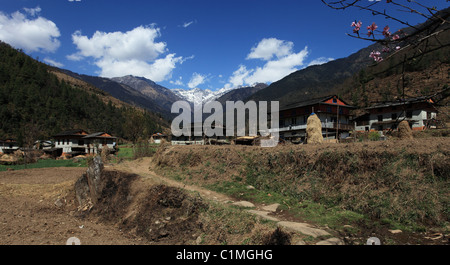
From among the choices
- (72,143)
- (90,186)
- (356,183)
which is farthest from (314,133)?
(72,143)

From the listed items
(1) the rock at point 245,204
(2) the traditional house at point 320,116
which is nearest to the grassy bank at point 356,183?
(1) the rock at point 245,204

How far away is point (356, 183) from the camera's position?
9906mm

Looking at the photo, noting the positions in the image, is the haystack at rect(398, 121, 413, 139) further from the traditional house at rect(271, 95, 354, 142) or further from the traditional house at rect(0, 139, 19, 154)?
the traditional house at rect(0, 139, 19, 154)

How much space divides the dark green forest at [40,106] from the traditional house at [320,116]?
51792 mm

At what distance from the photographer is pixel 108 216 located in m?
12.2

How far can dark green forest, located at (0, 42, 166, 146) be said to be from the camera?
3236 inches

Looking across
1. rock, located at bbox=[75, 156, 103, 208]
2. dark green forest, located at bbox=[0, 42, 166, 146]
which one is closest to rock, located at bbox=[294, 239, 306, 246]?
rock, located at bbox=[75, 156, 103, 208]

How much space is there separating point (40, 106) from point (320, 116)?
104 metres

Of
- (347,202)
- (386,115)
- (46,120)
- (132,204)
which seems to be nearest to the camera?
(347,202)

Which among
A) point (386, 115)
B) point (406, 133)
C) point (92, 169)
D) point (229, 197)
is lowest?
point (229, 197)

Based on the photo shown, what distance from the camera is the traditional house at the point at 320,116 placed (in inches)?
1590

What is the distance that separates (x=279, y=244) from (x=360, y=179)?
18.4 feet
